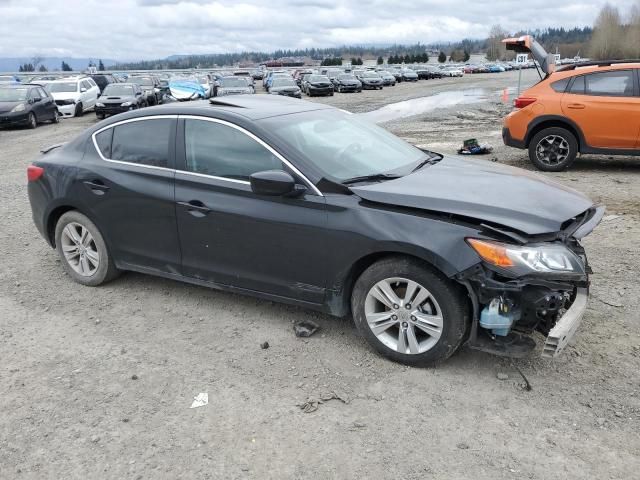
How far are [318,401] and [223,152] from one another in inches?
79.0

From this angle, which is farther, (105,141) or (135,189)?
(105,141)

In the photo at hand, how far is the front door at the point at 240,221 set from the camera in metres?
4.07

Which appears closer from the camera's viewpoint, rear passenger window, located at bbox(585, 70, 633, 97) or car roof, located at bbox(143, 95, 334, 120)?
car roof, located at bbox(143, 95, 334, 120)

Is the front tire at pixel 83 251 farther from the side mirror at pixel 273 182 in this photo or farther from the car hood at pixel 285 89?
the car hood at pixel 285 89

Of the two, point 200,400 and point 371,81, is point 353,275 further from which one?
point 371,81

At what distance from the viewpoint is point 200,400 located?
357 cm

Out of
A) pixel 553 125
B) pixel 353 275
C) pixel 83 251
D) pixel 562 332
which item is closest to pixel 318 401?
pixel 353 275

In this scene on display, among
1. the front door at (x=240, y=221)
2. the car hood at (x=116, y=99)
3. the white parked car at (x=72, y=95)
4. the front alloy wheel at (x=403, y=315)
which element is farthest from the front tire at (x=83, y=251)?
the white parked car at (x=72, y=95)

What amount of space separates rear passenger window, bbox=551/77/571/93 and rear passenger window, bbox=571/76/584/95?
11cm

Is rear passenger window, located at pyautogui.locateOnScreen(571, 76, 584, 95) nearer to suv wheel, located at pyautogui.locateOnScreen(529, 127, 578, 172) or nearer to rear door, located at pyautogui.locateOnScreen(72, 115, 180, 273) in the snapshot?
suv wheel, located at pyautogui.locateOnScreen(529, 127, 578, 172)

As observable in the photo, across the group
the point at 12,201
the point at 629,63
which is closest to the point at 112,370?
the point at 12,201

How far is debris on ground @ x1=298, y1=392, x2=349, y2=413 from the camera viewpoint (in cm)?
346

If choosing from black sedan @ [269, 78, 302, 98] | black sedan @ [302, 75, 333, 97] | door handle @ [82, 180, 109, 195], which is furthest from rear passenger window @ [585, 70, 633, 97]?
black sedan @ [302, 75, 333, 97]

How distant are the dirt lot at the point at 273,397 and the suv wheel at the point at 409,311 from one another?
16 cm
